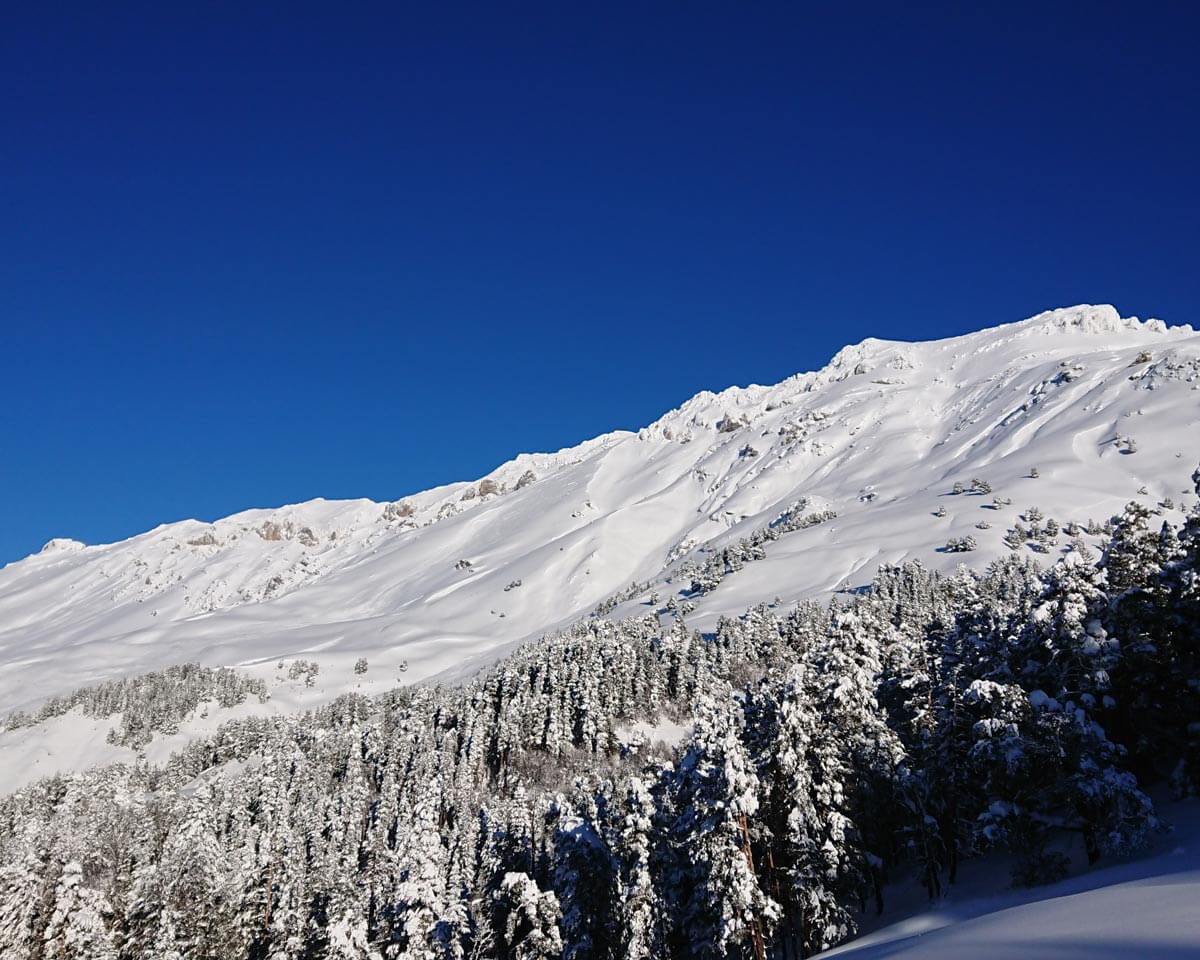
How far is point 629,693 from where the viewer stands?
131 m

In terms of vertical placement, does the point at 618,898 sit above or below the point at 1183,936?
below

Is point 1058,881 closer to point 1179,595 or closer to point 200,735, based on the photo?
point 1179,595

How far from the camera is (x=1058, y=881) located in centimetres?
2825

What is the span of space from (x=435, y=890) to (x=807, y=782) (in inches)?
971

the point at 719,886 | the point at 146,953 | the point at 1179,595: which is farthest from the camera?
the point at 146,953

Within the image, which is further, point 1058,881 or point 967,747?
point 967,747

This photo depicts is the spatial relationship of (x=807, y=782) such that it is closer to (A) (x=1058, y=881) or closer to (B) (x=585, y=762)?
(A) (x=1058, y=881)

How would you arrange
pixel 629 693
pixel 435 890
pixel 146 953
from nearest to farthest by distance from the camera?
pixel 435 890 → pixel 146 953 → pixel 629 693

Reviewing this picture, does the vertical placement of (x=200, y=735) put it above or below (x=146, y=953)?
above

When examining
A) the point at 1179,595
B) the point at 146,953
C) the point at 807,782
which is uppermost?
the point at 1179,595

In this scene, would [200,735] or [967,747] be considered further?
[200,735]

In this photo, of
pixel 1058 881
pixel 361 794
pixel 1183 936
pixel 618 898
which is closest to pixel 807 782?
pixel 1058 881

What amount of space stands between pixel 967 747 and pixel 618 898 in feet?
61.1

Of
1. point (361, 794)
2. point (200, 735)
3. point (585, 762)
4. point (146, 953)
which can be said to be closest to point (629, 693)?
point (585, 762)
